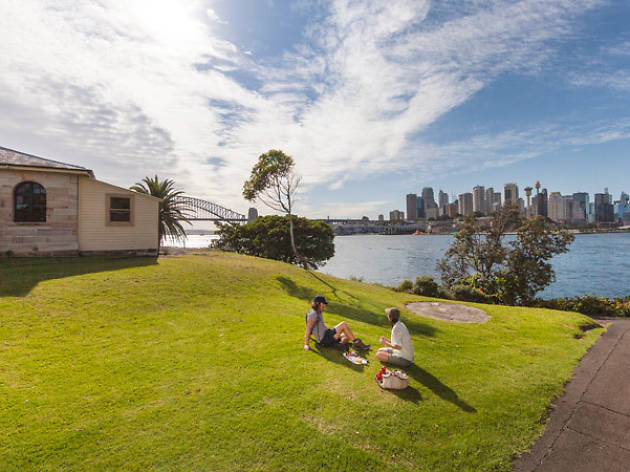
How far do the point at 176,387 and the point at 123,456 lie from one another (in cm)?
149

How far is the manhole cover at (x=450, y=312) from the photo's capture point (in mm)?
13071

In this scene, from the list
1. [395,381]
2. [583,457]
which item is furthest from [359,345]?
[583,457]

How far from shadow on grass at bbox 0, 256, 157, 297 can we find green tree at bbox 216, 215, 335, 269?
1640 cm

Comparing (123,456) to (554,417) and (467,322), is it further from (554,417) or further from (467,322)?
(467,322)

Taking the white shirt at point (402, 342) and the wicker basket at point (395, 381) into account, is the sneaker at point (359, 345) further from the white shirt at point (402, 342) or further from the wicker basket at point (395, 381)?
the wicker basket at point (395, 381)

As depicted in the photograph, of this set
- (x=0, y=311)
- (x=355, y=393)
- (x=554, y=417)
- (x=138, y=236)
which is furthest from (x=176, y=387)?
(x=138, y=236)

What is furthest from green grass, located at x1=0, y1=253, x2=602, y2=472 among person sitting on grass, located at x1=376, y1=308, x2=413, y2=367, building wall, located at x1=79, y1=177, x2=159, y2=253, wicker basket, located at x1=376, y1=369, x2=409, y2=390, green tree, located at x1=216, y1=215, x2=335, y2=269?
green tree, located at x1=216, y1=215, x2=335, y2=269

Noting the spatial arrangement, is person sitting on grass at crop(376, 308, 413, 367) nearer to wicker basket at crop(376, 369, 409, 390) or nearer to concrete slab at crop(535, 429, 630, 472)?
wicker basket at crop(376, 369, 409, 390)

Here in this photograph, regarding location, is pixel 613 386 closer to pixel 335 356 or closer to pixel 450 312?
pixel 335 356

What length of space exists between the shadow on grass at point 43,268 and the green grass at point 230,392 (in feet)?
0.77

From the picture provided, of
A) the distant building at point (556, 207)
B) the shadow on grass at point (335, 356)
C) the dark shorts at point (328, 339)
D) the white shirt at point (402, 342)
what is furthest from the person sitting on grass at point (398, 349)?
the distant building at point (556, 207)

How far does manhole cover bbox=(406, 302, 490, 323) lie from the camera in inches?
515

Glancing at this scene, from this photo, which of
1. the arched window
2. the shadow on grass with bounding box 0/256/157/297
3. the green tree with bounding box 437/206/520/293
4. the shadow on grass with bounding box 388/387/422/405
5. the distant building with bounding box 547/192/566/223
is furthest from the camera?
the distant building with bounding box 547/192/566/223

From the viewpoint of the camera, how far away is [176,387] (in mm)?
5230
